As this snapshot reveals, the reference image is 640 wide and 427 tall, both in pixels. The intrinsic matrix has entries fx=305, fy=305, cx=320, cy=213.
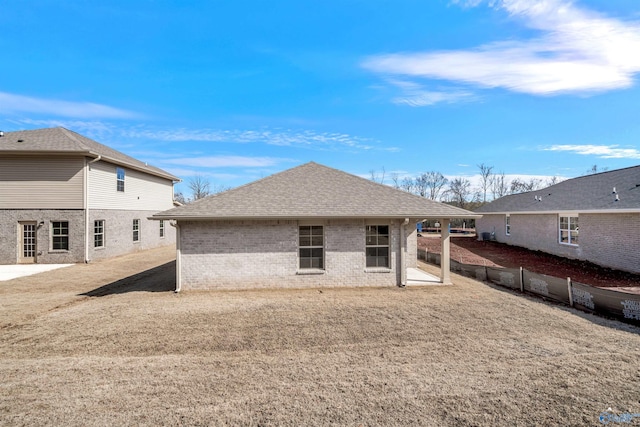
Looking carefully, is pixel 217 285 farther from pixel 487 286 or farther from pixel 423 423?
pixel 487 286

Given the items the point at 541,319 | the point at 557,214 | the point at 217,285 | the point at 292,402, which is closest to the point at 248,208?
the point at 217,285

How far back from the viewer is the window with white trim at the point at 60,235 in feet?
57.3

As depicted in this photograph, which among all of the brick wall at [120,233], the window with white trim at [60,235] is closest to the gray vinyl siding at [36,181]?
the window with white trim at [60,235]

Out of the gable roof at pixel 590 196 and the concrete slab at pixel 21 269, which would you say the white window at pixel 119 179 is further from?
the gable roof at pixel 590 196

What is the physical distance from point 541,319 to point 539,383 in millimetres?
3834

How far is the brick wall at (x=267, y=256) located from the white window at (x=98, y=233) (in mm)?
11274

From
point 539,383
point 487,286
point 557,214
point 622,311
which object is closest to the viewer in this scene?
point 539,383

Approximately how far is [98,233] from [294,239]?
14516mm

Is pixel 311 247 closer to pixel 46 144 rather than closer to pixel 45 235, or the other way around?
pixel 45 235

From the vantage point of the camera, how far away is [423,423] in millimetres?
3928

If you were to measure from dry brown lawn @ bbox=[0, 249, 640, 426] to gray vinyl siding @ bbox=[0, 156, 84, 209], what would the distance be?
10.1m

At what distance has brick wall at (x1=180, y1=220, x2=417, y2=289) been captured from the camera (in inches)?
430

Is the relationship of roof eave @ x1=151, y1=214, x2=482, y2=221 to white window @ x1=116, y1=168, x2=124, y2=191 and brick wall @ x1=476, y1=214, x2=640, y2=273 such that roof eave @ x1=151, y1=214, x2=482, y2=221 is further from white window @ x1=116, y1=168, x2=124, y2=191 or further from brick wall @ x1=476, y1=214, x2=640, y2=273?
white window @ x1=116, y1=168, x2=124, y2=191

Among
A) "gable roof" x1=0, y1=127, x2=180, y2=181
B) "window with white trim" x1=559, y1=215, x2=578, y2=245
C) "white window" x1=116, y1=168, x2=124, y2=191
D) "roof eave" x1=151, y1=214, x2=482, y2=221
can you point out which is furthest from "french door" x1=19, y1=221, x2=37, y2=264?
"window with white trim" x1=559, y1=215, x2=578, y2=245
